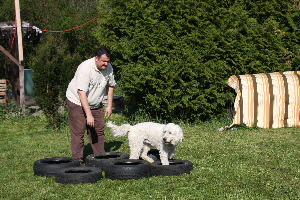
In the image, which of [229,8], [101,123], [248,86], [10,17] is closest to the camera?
[101,123]

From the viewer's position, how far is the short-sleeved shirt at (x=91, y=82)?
21.6 feet

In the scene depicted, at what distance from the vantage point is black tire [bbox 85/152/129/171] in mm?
6512

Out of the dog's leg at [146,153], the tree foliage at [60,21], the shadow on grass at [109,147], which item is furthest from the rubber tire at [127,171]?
the tree foliage at [60,21]

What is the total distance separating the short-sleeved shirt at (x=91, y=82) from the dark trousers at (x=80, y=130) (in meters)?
0.12

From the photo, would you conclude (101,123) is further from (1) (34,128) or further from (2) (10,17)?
(2) (10,17)

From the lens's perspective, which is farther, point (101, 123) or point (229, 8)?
point (229, 8)

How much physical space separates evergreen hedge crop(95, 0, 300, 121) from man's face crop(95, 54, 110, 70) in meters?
4.02

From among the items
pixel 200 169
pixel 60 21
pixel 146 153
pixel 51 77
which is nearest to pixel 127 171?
pixel 146 153

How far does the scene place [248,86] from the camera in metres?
10.6

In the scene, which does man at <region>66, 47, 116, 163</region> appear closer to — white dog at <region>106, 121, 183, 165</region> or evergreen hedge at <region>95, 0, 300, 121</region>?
white dog at <region>106, 121, 183, 165</region>

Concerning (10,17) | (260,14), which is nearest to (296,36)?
(260,14)

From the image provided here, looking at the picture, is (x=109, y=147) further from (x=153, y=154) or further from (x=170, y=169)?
(x=170, y=169)

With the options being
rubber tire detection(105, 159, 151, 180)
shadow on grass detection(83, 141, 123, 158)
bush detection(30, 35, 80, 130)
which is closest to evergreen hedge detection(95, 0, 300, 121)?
bush detection(30, 35, 80, 130)

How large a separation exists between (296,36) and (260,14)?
118cm
